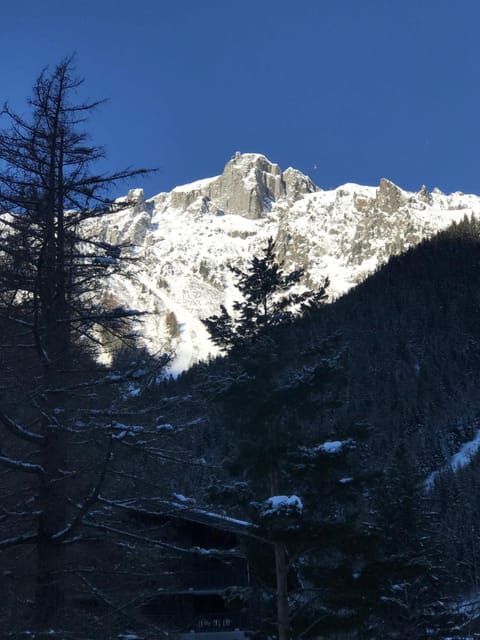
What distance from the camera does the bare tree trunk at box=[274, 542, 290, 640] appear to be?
14.0 m

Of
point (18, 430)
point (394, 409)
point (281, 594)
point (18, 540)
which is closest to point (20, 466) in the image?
point (18, 430)

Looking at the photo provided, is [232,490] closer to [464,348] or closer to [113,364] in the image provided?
[113,364]

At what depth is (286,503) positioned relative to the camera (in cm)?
1287

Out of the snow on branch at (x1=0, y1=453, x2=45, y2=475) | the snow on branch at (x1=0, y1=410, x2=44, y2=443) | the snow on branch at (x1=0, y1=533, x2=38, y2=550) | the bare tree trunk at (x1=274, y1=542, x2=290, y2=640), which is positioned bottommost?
the bare tree trunk at (x1=274, y1=542, x2=290, y2=640)

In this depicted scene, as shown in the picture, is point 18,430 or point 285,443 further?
point 285,443

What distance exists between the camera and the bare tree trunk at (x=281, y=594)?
45.9ft

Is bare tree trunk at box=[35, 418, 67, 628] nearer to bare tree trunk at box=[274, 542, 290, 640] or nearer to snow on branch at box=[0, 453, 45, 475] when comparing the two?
snow on branch at box=[0, 453, 45, 475]

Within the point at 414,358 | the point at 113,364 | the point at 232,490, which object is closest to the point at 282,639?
the point at 232,490

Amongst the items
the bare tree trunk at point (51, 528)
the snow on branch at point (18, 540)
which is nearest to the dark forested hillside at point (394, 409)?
the bare tree trunk at point (51, 528)

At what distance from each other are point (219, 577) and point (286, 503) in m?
13.9

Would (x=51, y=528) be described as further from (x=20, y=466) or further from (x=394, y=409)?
(x=394, y=409)

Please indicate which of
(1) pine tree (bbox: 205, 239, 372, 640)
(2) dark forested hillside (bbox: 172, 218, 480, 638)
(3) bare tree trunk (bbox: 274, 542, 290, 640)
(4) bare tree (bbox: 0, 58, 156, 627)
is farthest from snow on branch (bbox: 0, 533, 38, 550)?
(3) bare tree trunk (bbox: 274, 542, 290, 640)

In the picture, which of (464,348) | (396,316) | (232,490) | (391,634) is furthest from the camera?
(396,316)

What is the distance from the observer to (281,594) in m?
14.2
